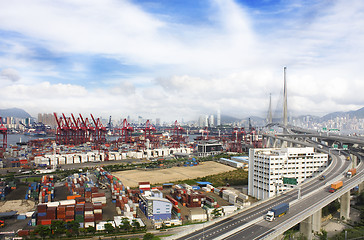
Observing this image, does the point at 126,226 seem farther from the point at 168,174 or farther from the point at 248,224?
the point at 168,174

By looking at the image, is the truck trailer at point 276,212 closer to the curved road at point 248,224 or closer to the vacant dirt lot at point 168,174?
the curved road at point 248,224

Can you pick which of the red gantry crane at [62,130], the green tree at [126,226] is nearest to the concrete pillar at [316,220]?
the green tree at [126,226]

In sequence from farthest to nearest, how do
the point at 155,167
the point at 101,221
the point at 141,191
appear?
1. the point at 155,167
2. the point at 141,191
3. the point at 101,221

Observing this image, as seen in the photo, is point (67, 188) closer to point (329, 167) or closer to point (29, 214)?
point (29, 214)

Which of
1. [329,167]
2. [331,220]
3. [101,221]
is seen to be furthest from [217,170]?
[101,221]

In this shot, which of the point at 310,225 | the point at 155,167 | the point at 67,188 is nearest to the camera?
the point at 310,225
